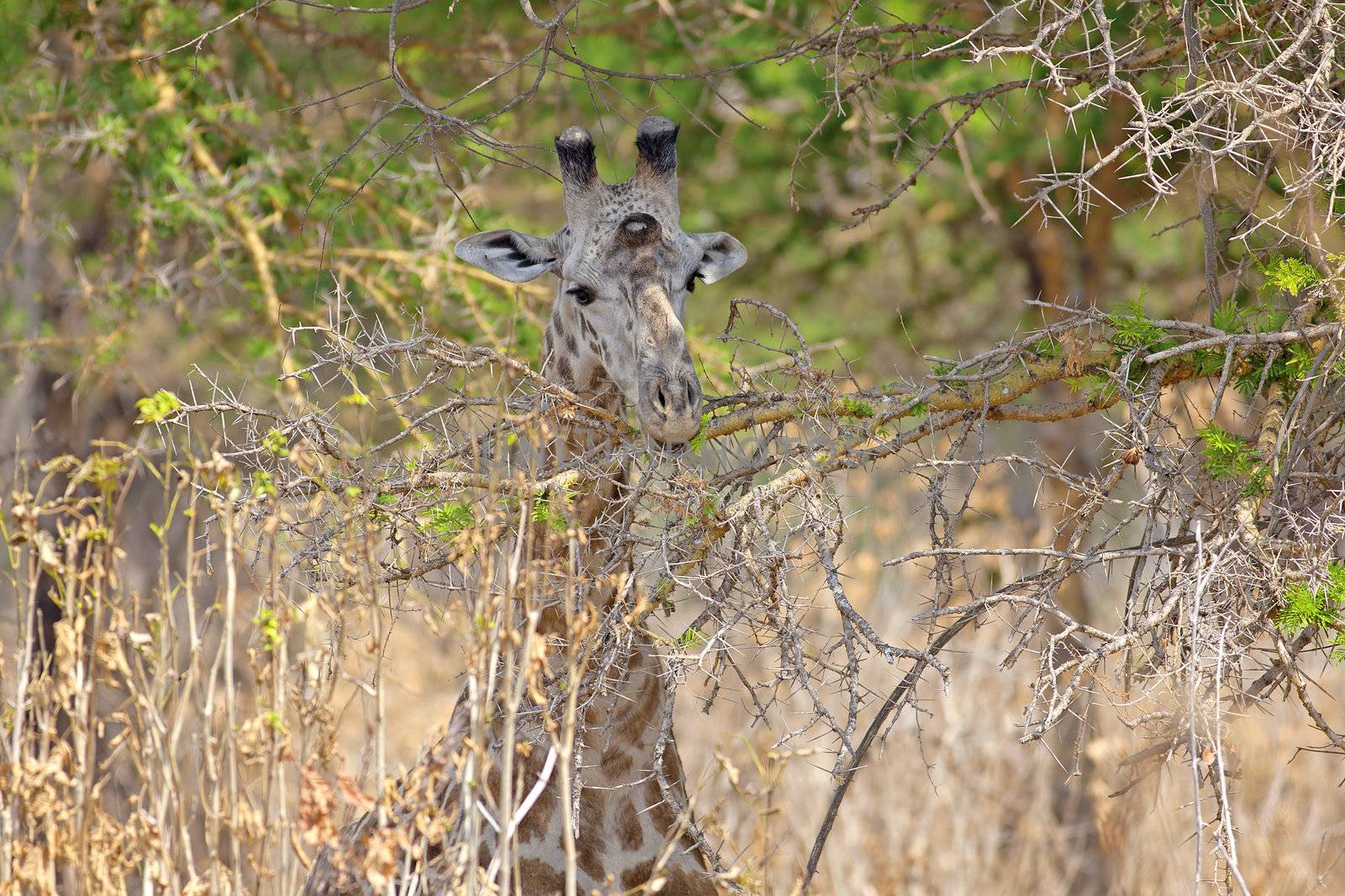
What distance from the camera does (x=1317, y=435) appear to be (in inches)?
131

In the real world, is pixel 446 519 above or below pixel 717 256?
below

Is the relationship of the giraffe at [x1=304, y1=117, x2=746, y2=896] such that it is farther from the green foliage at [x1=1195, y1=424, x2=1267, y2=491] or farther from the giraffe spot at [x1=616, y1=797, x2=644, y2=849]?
the green foliage at [x1=1195, y1=424, x2=1267, y2=491]

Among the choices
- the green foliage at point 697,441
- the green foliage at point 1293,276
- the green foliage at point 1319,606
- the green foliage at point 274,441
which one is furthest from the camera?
the green foliage at point 697,441

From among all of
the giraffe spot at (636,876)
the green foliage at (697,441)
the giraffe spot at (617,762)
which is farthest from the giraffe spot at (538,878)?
the green foliage at (697,441)

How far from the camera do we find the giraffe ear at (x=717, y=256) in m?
4.22

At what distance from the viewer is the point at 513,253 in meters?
4.36

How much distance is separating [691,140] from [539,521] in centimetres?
593

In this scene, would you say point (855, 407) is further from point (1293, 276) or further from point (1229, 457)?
point (1293, 276)

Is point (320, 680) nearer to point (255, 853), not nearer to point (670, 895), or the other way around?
point (255, 853)

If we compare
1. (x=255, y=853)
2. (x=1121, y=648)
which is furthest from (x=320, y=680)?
(x=1121, y=648)

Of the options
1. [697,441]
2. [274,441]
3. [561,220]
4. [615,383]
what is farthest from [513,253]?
[561,220]

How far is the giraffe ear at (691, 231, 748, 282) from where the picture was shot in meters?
4.22

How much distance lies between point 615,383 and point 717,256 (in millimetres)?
672

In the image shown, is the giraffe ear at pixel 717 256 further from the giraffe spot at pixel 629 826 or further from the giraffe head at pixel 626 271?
the giraffe spot at pixel 629 826
